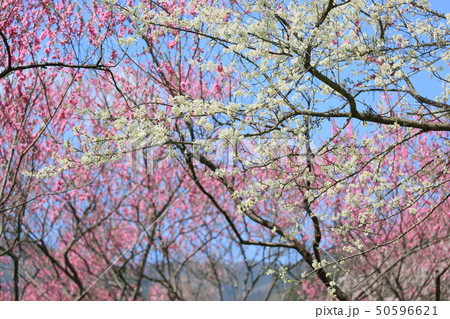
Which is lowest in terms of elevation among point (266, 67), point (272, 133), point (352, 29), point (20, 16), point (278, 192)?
point (278, 192)

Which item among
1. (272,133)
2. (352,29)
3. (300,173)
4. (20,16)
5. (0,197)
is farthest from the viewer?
(20,16)

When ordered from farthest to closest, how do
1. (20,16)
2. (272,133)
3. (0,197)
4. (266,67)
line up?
(20,16) → (0,197) → (272,133) → (266,67)

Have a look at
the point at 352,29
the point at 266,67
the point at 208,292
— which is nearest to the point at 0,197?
the point at 266,67

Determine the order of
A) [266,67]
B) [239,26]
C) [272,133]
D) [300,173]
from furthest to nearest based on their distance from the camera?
[300,173] → [272,133] → [266,67] → [239,26]

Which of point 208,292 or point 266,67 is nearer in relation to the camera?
point 266,67

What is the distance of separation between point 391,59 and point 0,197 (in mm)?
4330

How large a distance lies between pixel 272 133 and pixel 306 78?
477 mm

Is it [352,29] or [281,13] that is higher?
[352,29]

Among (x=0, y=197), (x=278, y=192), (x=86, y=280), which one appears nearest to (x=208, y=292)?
(x=86, y=280)

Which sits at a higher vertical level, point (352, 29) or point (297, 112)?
point (352, 29)

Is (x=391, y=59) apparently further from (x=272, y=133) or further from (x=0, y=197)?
(x=0, y=197)

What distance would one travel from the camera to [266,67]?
3.40 m

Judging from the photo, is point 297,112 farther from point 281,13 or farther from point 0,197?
point 0,197

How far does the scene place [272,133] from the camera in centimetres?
375
